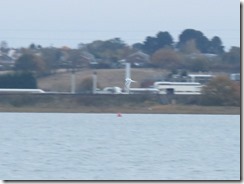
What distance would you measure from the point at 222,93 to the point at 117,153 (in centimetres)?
3433

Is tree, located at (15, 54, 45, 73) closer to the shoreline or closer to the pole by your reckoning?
the pole

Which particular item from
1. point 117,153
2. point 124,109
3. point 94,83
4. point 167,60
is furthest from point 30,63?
point 117,153

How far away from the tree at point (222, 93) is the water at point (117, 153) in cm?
1839

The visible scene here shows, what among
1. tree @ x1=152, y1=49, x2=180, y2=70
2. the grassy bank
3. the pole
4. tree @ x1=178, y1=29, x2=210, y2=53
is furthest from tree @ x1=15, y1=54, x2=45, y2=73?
tree @ x1=178, y1=29, x2=210, y2=53

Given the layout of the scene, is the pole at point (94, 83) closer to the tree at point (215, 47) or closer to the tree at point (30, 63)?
the tree at point (30, 63)

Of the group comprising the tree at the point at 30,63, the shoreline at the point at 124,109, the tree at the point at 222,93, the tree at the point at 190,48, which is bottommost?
the shoreline at the point at 124,109

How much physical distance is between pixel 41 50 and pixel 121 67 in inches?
407

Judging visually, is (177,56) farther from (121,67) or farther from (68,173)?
(68,173)

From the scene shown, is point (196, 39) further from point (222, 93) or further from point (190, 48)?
point (222, 93)

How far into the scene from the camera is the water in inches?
895

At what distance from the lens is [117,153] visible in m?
28.1

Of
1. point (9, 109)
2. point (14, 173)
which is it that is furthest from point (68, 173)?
point (9, 109)

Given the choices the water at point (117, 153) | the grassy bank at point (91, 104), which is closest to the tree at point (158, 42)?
the grassy bank at point (91, 104)

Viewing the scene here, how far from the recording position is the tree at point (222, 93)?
60094mm
